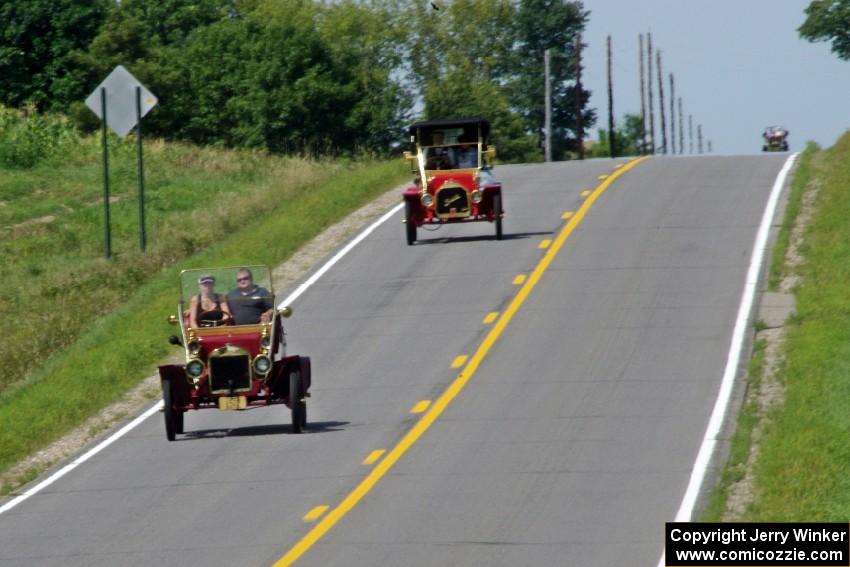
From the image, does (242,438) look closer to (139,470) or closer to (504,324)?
(139,470)

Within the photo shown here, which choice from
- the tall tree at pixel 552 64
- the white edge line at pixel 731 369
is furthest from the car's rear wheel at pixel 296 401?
the tall tree at pixel 552 64

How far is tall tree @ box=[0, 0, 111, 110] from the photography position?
213 ft

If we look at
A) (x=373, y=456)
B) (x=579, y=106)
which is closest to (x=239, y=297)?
(x=373, y=456)

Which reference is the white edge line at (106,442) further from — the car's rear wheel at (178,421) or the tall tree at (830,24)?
the tall tree at (830,24)

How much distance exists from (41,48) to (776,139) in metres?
29.2

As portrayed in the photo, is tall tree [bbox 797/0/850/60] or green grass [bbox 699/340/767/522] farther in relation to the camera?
tall tree [bbox 797/0/850/60]

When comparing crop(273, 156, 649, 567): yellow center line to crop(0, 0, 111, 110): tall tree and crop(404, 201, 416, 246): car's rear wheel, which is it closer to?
crop(404, 201, 416, 246): car's rear wheel

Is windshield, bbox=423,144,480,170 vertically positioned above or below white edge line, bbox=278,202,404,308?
above

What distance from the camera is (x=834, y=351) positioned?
20.1m

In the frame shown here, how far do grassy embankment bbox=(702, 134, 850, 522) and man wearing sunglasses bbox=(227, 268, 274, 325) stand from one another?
18.2ft

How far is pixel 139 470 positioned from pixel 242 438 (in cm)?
163

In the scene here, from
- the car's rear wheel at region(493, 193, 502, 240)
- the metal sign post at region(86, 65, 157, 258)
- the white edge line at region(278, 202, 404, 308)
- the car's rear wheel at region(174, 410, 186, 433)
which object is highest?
the metal sign post at region(86, 65, 157, 258)

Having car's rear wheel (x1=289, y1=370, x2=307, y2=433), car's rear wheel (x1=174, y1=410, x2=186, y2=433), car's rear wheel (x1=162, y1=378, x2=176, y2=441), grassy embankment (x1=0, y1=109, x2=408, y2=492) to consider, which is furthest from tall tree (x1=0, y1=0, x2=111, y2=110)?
car's rear wheel (x1=289, y1=370, x2=307, y2=433)

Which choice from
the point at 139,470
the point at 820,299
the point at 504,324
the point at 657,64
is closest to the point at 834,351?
the point at 820,299
